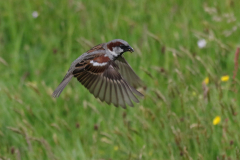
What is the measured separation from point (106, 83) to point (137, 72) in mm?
1802

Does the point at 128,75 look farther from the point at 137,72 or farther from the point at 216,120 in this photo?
the point at 137,72

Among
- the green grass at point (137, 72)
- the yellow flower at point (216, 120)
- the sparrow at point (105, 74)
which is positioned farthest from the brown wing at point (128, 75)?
the yellow flower at point (216, 120)

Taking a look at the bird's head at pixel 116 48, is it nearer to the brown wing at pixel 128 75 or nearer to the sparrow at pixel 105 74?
the sparrow at pixel 105 74

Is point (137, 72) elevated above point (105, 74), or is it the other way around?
point (137, 72)

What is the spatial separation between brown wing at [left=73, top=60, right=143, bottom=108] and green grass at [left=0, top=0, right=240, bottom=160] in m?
0.37

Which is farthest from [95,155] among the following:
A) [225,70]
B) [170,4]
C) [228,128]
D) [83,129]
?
[170,4]

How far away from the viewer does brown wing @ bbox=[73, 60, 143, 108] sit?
7.78 ft

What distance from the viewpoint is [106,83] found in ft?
8.32

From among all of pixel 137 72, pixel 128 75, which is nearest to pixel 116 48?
pixel 128 75

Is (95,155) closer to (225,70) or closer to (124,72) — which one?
(124,72)

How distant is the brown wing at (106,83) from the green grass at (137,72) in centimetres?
37

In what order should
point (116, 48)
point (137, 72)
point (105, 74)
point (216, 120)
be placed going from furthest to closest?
point (137, 72) < point (216, 120) < point (105, 74) < point (116, 48)

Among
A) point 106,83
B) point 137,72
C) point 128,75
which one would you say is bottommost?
point 106,83

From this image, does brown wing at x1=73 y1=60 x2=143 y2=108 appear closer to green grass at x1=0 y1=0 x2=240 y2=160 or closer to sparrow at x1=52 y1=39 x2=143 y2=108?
sparrow at x1=52 y1=39 x2=143 y2=108
